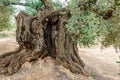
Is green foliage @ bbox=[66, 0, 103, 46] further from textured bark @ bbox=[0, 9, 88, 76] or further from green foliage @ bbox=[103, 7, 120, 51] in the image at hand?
textured bark @ bbox=[0, 9, 88, 76]

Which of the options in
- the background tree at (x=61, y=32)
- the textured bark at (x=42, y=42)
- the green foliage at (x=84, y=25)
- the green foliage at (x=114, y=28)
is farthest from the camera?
the textured bark at (x=42, y=42)

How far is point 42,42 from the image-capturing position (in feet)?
32.1

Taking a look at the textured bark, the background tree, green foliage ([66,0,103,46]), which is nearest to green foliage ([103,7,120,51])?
the background tree

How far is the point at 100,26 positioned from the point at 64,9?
1607 millimetres

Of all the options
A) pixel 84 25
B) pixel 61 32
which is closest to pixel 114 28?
pixel 84 25

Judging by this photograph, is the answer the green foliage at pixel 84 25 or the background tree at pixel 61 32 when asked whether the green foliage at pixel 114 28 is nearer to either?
the background tree at pixel 61 32

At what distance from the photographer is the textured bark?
9.60 m

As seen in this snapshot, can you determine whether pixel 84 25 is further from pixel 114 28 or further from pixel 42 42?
pixel 42 42

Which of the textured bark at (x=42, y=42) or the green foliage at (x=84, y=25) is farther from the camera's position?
the textured bark at (x=42, y=42)

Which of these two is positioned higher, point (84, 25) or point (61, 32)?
point (84, 25)

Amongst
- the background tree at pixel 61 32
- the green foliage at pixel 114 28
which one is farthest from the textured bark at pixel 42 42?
the green foliage at pixel 114 28

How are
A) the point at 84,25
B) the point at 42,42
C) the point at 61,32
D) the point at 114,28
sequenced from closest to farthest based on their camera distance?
the point at 114,28
the point at 84,25
the point at 61,32
the point at 42,42

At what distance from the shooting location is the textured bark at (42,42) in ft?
31.5

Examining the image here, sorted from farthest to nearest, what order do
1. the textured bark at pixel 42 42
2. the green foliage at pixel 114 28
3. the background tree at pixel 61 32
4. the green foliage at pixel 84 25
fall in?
the textured bark at pixel 42 42 < the background tree at pixel 61 32 < the green foliage at pixel 84 25 < the green foliage at pixel 114 28
